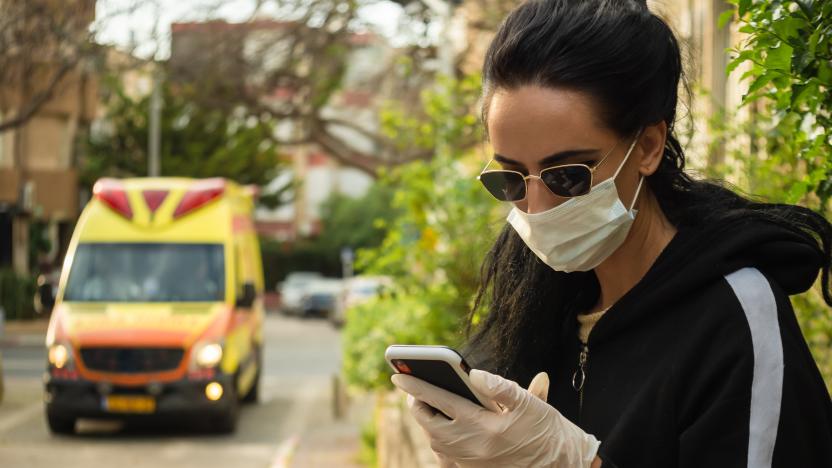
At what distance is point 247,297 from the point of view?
512 inches

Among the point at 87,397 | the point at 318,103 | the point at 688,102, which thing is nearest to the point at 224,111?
the point at 318,103

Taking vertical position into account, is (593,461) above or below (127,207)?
above

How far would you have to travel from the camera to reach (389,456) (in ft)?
25.2

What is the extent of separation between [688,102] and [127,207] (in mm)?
11629

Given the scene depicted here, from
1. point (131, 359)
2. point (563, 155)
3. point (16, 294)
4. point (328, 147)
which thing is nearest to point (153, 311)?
point (131, 359)

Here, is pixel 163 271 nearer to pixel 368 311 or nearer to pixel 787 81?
pixel 368 311

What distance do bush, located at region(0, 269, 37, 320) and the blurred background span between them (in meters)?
0.05

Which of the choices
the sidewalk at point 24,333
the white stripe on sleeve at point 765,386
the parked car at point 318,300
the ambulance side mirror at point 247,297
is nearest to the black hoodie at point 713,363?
the white stripe on sleeve at point 765,386

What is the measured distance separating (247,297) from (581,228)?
11.0 m

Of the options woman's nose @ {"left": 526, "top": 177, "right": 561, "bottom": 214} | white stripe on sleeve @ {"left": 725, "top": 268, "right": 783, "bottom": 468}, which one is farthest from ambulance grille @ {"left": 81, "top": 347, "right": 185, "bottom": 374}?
white stripe on sleeve @ {"left": 725, "top": 268, "right": 783, "bottom": 468}

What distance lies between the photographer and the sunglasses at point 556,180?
7.03 ft

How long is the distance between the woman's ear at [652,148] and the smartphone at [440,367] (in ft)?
1.74

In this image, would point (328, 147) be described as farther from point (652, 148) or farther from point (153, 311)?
point (652, 148)

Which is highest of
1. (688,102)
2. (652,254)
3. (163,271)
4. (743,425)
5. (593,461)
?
(688,102)
